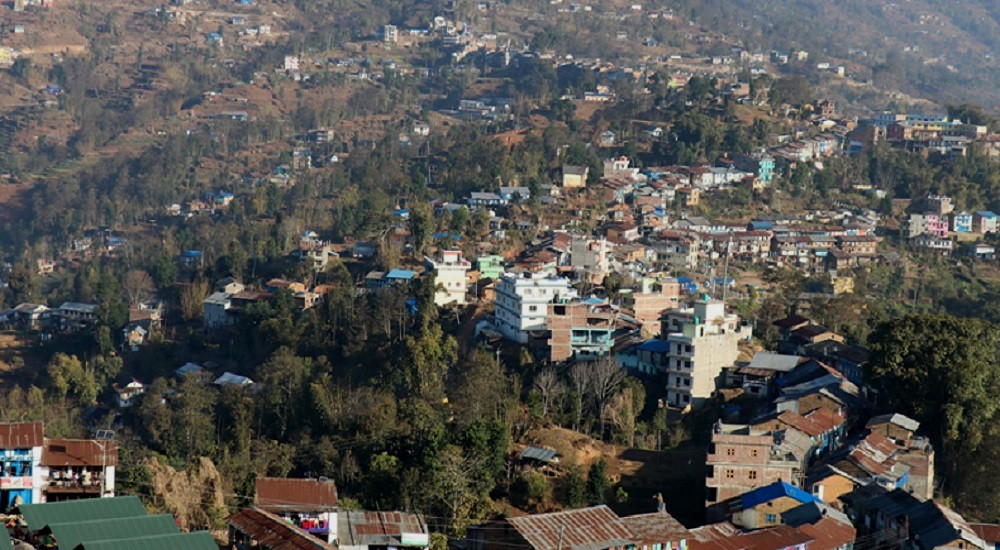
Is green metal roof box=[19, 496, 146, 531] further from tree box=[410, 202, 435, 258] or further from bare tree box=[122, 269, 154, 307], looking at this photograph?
bare tree box=[122, 269, 154, 307]

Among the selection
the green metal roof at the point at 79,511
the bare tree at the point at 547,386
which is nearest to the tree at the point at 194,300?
the bare tree at the point at 547,386

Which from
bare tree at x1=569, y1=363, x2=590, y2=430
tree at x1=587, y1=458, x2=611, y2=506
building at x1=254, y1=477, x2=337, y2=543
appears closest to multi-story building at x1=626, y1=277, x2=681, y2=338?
bare tree at x1=569, y1=363, x2=590, y2=430

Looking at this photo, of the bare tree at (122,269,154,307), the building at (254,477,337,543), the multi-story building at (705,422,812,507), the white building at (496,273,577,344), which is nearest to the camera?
the building at (254,477,337,543)

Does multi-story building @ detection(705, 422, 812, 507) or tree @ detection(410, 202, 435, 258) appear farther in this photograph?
tree @ detection(410, 202, 435, 258)

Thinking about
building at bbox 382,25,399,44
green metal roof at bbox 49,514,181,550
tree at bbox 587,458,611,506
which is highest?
building at bbox 382,25,399,44

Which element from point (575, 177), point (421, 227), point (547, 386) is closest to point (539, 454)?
point (547, 386)

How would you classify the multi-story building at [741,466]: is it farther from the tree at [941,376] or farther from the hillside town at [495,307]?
the tree at [941,376]

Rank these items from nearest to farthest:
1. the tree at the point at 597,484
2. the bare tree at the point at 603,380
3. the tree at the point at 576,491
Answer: the tree at the point at 576,491 → the tree at the point at 597,484 → the bare tree at the point at 603,380
